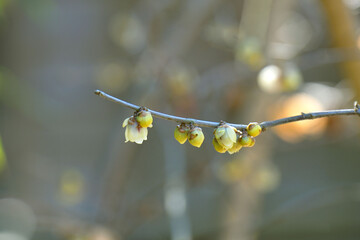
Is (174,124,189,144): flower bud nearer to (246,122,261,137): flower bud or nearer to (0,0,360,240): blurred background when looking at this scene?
(246,122,261,137): flower bud

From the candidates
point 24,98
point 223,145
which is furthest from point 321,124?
point 24,98

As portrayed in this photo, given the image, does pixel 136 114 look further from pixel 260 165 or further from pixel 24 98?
pixel 24 98

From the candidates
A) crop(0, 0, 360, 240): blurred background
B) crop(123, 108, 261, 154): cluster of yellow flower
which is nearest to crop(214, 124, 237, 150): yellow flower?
crop(123, 108, 261, 154): cluster of yellow flower

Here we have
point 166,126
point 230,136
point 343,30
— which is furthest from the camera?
point 166,126

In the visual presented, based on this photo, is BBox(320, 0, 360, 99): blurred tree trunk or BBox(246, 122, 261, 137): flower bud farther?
BBox(320, 0, 360, 99): blurred tree trunk

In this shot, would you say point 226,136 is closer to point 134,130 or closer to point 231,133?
point 231,133

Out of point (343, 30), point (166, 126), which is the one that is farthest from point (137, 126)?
point (166, 126)

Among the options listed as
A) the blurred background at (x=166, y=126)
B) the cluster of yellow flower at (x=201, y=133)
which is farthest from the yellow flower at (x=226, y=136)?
the blurred background at (x=166, y=126)

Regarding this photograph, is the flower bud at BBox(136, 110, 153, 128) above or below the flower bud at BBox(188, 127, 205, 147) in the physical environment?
above
